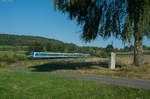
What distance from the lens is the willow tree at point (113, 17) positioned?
11750 mm

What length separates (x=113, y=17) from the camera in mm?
13344

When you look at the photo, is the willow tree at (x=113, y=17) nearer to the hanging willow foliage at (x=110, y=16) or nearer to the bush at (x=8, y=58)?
the hanging willow foliage at (x=110, y=16)

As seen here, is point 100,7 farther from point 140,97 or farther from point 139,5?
point 140,97

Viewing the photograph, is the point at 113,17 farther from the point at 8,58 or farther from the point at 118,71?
the point at 8,58

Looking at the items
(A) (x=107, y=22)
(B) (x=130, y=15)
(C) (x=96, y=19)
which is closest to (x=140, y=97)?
(B) (x=130, y=15)

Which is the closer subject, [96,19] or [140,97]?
[140,97]

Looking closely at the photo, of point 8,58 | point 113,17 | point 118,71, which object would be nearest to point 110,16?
point 113,17

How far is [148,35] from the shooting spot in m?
12.4

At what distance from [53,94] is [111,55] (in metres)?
10.6

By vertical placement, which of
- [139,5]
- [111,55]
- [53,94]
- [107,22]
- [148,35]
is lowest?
[53,94]

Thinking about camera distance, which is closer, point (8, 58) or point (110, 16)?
point (110, 16)

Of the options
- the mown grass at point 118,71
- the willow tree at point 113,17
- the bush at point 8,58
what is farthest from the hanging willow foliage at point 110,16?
the bush at point 8,58

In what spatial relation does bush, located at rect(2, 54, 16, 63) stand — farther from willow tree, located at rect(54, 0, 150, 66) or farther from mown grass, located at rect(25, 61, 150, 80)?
willow tree, located at rect(54, 0, 150, 66)

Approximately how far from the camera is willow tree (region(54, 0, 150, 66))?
1175 cm
